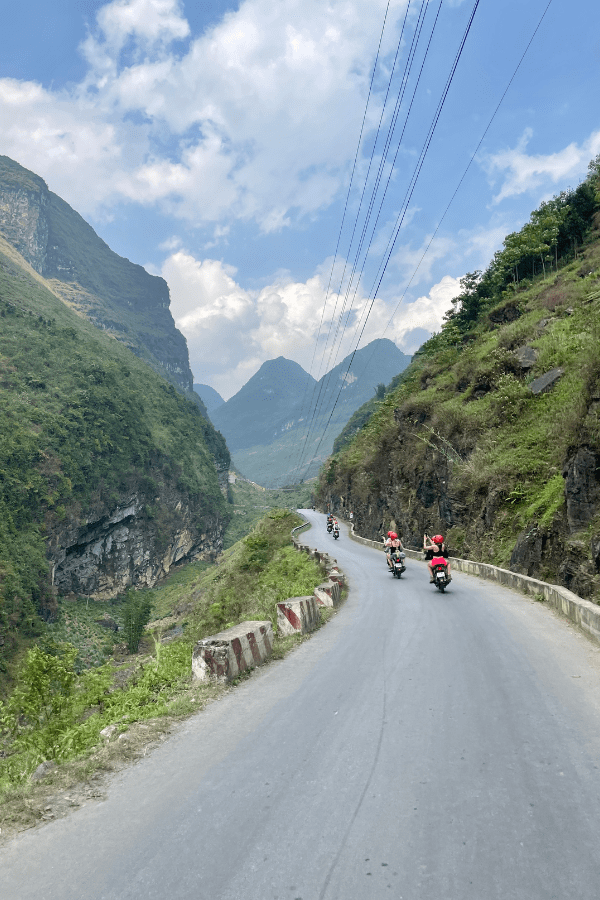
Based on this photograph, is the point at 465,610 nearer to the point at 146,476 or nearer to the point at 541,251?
the point at 541,251

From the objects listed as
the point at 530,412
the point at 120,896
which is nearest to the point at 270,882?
the point at 120,896

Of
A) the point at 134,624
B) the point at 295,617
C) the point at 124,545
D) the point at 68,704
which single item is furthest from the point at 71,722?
the point at 124,545

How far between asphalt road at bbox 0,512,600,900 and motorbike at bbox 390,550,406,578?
406 inches

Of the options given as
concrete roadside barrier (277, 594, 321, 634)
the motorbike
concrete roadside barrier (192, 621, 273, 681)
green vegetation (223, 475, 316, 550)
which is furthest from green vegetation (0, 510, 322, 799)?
green vegetation (223, 475, 316, 550)

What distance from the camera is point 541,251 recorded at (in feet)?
124

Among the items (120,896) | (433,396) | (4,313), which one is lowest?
(120,896)

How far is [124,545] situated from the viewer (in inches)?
3917

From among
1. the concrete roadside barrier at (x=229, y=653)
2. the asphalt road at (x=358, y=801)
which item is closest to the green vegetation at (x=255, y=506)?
the concrete roadside barrier at (x=229, y=653)

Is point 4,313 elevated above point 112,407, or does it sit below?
above

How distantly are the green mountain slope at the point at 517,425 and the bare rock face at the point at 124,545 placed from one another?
61.4 meters

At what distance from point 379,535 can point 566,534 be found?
25.3m

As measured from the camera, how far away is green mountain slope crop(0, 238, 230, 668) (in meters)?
70.4

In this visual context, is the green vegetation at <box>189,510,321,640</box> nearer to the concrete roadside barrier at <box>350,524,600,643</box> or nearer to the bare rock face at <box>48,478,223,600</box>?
the concrete roadside barrier at <box>350,524,600,643</box>

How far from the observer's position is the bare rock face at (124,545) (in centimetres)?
8438
